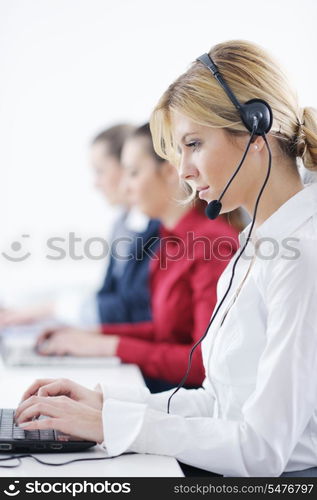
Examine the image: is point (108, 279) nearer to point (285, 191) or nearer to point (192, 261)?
point (192, 261)

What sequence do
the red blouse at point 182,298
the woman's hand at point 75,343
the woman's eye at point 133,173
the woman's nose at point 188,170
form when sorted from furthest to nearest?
the woman's eye at point 133,173 → the woman's hand at point 75,343 → the red blouse at point 182,298 → the woman's nose at point 188,170

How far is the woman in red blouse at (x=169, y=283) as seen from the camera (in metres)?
1.80

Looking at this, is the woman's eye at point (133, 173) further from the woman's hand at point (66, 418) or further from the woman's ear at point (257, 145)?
the woman's hand at point (66, 418)

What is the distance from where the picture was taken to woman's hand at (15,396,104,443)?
3.30 ft

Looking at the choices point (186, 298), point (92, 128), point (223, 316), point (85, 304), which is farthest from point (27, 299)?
point (223, 316)

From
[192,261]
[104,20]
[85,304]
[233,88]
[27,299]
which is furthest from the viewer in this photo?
[104,20]

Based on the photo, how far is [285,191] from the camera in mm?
1157

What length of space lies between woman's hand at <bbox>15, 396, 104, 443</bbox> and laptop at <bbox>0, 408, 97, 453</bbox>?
0.03 ft

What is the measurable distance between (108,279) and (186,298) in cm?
103

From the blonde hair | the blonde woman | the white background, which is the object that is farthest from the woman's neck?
the white background

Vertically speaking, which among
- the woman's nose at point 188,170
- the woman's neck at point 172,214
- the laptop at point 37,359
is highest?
the woman's nose at point 188,170

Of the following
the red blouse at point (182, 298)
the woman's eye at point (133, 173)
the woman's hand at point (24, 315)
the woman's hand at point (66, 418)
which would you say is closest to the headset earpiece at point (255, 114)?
the woman's hand at point (66, 418)

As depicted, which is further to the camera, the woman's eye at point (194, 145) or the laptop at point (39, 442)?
the woman's eye at point (194, 145)

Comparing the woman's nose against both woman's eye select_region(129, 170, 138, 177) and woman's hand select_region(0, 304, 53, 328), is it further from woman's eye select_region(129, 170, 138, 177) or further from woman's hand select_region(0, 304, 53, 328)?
woman's hand select_region(0, 304, 53, 328)
